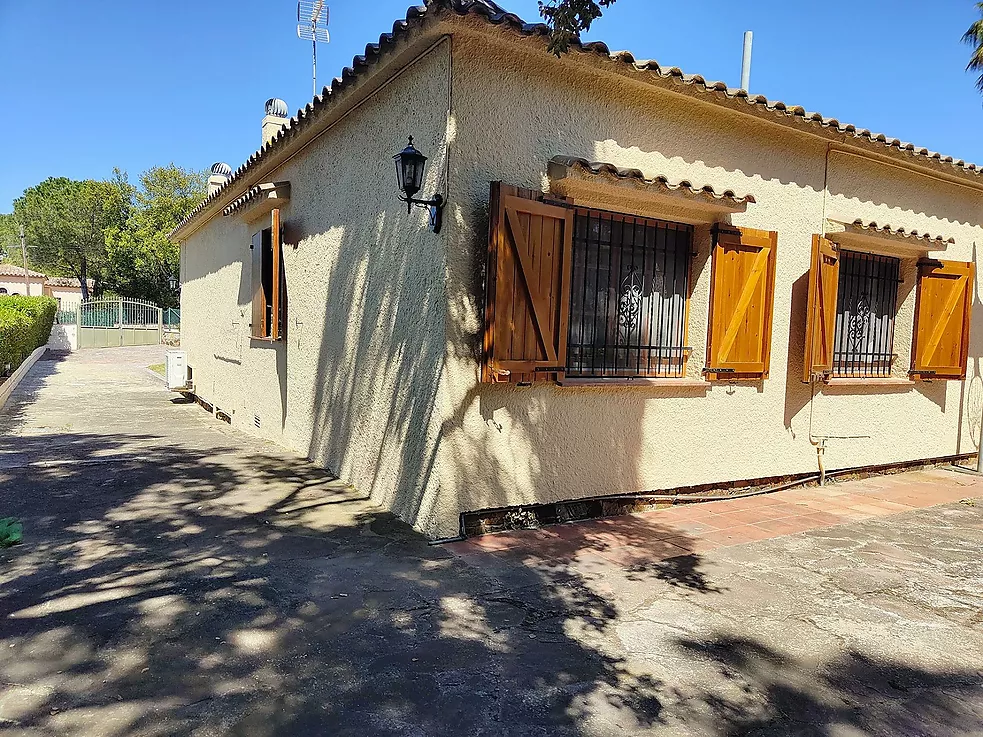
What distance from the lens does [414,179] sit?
4680 millimetres

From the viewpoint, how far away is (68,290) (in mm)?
47344

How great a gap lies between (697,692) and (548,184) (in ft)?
12.0

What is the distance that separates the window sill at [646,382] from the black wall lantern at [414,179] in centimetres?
159

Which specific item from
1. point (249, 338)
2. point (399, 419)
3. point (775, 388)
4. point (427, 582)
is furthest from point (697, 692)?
point (249, 338)

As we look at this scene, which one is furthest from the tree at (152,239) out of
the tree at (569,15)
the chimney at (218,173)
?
the tree at (569,15)

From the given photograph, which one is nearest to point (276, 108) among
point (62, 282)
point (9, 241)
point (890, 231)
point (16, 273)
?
point (890, 231)

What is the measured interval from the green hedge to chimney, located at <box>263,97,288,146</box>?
21.0 feet

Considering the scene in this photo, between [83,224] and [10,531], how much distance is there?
37249 millimetres

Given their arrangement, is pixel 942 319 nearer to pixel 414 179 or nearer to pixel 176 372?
pixel 414 179

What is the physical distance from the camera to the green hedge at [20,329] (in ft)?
41.7

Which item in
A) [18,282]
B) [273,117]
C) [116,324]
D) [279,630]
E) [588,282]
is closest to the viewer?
[279,630]

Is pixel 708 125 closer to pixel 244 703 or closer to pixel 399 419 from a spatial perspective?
pixel 399 419

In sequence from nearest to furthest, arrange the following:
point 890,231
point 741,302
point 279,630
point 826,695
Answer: point 826,695 → point 279,630 → point 741,302 → point 890,231

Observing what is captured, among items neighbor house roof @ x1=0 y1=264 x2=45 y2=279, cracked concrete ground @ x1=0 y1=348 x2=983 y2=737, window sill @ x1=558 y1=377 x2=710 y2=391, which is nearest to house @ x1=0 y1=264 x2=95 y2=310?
neighbor house roof @ x1=0 y1=264 x2=45 y2=279
